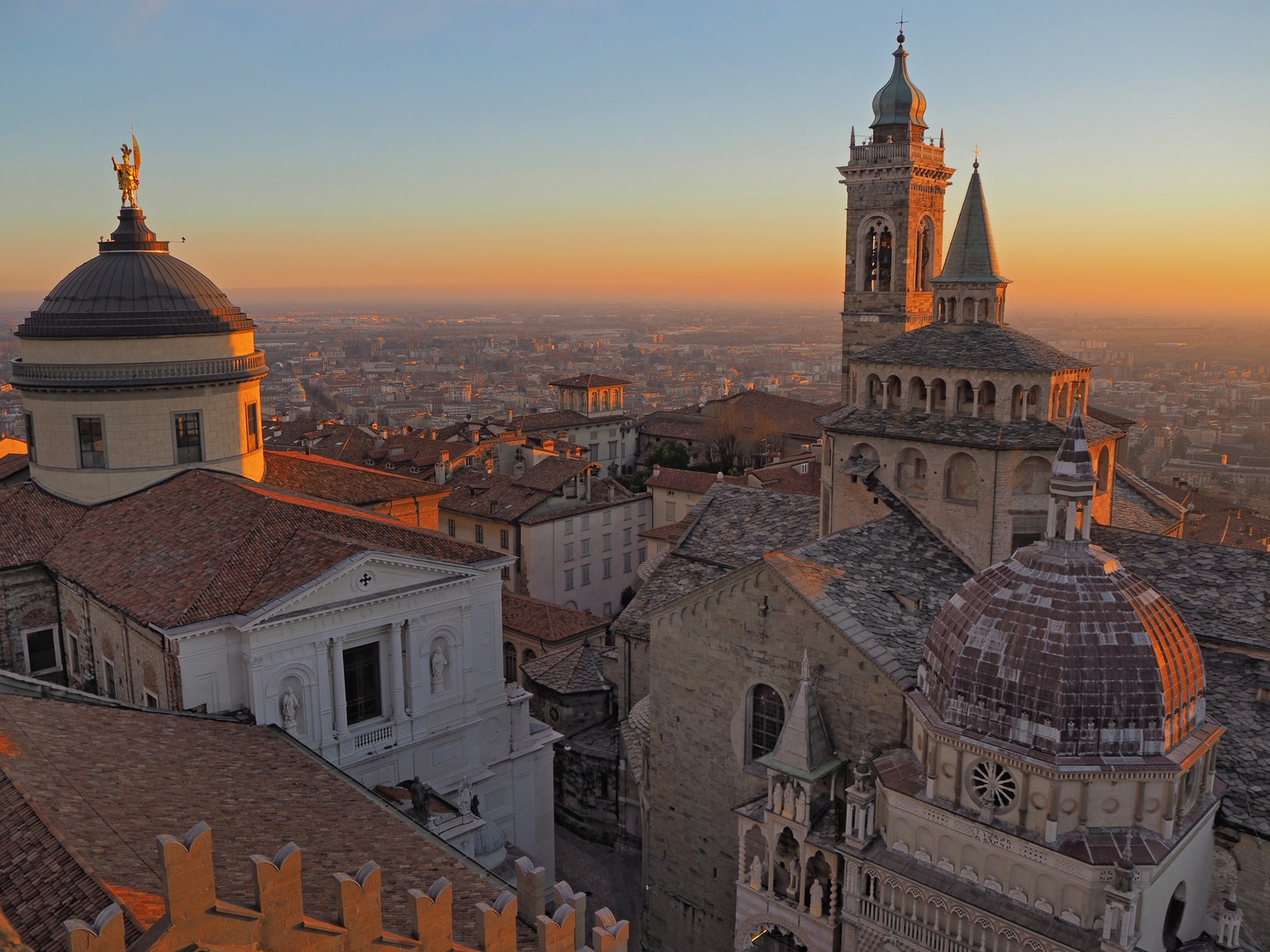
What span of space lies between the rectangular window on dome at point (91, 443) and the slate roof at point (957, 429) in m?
21.0

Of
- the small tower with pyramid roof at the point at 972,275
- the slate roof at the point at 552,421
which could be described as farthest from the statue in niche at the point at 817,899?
the slate roof at the point at 552,421

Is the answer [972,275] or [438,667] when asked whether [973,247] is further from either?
[438,667]

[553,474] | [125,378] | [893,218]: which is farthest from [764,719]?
[553,474]

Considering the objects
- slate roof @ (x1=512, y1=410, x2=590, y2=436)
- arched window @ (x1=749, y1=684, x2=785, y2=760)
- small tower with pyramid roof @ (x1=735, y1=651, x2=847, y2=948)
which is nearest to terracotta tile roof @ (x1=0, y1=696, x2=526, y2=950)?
small tower with pyramid roof @ (x1=735, y1=651, x2=847, y2=948)

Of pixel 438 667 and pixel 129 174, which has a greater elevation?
pixel 129 174

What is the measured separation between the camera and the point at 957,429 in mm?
25094

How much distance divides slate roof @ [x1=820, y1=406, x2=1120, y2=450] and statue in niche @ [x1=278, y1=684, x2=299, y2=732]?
615 inches

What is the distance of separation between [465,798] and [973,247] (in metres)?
20.2

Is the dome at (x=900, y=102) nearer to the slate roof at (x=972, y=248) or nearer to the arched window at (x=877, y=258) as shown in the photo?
the arched window at (x=877, y=258)

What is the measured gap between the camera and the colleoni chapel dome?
16078 millimetres

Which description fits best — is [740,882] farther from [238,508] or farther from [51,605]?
[51,605]

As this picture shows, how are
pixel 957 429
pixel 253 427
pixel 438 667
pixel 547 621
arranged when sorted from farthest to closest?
pixel 547 621 → pixel 253 427 → pixel 957 429 → pixel 438 667

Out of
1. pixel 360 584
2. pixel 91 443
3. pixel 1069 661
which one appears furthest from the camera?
pixel 91 443

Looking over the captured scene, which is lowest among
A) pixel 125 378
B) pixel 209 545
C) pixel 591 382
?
pixel 591 382
